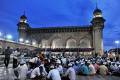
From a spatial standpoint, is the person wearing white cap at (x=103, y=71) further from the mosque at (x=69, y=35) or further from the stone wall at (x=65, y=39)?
the stone wall at (x=65, y=39)

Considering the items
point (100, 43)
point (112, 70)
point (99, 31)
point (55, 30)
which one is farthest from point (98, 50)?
point (112, 70)

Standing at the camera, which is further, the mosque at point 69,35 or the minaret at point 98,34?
the mosque at point 69,35

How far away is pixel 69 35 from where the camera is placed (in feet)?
179

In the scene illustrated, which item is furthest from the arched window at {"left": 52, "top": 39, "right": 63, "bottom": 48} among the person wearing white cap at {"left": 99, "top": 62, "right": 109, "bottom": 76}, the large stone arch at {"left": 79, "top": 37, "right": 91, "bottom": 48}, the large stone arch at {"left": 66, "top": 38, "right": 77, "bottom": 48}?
the person wearing white cap at {"left": 99, "top": 62, "right": 109, "bottom": 76}

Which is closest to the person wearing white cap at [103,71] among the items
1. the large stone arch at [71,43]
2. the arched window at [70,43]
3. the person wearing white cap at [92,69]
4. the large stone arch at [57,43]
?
the person wearing white cap at [92,69]

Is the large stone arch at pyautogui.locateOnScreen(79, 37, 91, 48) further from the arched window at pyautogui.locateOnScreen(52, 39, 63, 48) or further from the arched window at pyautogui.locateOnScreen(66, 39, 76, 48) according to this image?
the arched window at pyautogui.locateOnScreen(52, 39, 63, 48)

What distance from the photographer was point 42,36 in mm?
56969

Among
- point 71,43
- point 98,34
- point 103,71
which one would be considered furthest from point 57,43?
point 103,71

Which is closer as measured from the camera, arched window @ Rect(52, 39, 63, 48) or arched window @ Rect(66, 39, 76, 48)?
arched window @ Rect(66, 39, 76, 48)

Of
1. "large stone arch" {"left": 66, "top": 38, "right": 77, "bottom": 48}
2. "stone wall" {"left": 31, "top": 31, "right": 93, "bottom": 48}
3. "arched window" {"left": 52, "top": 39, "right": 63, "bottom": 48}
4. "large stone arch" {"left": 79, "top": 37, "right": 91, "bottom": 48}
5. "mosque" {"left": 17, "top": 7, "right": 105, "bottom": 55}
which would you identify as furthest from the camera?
"arched window" {"left": 52, "top": 39, "right": 63, "bottom": 48}

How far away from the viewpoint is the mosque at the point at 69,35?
5116cm

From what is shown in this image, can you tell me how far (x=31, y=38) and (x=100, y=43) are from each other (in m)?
21.0

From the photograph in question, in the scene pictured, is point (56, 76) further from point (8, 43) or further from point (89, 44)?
point (89, 44)

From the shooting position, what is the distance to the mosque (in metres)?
51.2
